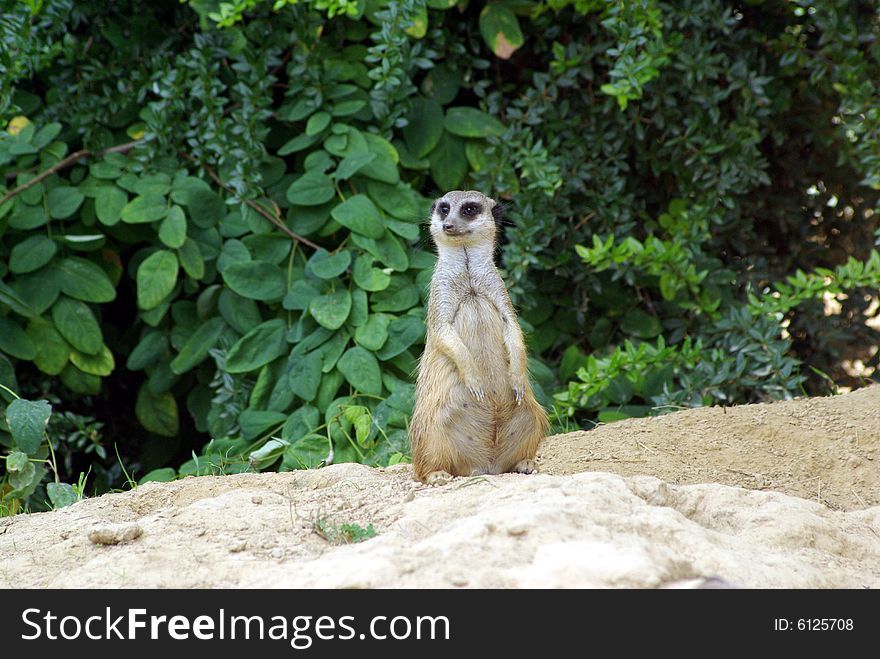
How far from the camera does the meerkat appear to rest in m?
3.95

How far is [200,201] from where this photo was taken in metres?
5.55

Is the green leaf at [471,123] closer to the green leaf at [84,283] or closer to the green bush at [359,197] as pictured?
the green bush at [359,197]

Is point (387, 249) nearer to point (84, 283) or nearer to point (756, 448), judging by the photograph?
point (84, 283)

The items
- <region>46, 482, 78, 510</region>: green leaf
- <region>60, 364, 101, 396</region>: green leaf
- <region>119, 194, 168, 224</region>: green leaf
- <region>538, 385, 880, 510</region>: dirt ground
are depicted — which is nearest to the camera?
<region>538, 385, 880, 510</region>: dirt ground

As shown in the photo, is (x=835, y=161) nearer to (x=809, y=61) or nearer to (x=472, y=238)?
→ (x=809, y=61)

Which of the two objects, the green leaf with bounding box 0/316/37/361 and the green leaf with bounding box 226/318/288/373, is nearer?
the green leaf with bounding box 0/316/37/361

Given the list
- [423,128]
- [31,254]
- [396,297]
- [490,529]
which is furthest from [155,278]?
[490,529]

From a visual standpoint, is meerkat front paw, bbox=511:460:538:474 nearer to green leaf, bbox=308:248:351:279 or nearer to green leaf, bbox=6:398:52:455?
green leaf, bbox=308:248:351:279

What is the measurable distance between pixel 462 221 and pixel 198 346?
195cm

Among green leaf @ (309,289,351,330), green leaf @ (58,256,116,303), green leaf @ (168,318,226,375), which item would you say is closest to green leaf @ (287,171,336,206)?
green leaf @ (309,289,351,330)

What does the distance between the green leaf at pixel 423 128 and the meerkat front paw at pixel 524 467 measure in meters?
2.29

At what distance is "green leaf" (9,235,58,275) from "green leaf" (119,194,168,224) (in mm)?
403

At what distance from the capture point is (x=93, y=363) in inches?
213

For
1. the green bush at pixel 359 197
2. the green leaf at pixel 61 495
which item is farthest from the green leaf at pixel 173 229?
the green leaf at pixel 61 495
